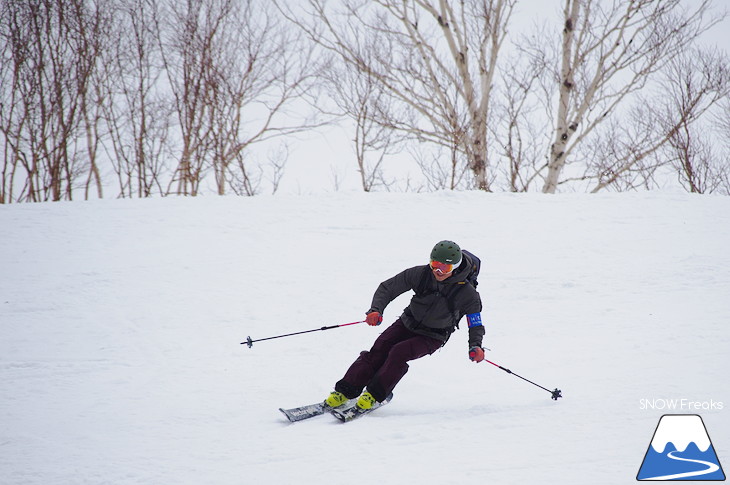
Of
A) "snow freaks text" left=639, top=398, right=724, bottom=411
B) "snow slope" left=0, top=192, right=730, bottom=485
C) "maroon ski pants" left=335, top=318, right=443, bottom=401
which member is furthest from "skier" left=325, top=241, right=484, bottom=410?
"snow freaks text" left=639, top=398, right=724, bottom=411

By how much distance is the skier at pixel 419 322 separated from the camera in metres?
3.63

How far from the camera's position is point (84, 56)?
12.4m

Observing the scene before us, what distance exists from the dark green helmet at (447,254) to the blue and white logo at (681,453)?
63.6 inches

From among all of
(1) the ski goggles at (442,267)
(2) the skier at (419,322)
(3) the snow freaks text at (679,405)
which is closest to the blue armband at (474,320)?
(2) the skier at (419,322)

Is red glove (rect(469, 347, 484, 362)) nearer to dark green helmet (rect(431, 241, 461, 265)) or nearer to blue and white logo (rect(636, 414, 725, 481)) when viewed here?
dark green helmet (rect(431, 241, 461, 265))

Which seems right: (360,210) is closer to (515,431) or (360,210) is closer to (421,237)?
(421,237)

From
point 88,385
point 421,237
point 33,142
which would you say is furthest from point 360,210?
point 33,142

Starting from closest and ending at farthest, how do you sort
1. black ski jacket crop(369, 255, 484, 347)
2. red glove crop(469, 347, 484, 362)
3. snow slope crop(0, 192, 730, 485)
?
1. snow slope crop(0, 192, 730, 485)
2. red glove crop(469, 347, 484, 362)
3. black ski jacket crop(369, 255, 484, 347)

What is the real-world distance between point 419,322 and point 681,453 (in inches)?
70.8

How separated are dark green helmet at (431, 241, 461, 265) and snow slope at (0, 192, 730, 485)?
1.05 m

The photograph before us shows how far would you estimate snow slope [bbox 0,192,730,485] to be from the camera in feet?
9.56

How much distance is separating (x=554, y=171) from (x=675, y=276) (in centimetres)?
812

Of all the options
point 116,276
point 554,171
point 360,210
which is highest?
point 554,171

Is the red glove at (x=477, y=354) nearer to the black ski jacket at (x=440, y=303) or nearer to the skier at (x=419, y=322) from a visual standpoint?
the skier at (x=419, y=322)
